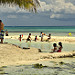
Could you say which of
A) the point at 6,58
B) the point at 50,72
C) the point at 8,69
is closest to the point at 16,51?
the point at 6,58

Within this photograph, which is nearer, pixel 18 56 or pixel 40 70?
pixel 40 70

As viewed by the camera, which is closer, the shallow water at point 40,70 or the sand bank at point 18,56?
the shallow water at point 40,70

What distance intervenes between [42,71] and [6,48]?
5076 mm

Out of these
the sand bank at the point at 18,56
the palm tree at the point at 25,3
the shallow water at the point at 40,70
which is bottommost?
the shallow water at the point at 40,70

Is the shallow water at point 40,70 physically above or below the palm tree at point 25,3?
below

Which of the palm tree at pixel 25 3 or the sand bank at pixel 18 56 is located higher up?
the palm tree at pixel 25 3

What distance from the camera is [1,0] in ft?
44.8

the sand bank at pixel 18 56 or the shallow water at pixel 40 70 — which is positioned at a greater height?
the sand bank at pixel 18 56

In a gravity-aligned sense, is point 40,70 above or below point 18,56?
below

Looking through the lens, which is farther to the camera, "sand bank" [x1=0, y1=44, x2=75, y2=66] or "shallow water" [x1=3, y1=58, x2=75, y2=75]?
"sand bank" [x1=0, y1=44, x2=75, y2=66]

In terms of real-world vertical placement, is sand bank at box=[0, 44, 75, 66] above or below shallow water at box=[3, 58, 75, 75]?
above

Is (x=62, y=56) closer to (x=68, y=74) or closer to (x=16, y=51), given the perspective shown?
(x=16, y=51)

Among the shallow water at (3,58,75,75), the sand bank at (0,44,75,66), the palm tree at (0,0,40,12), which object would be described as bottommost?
the shallow water at (3,58,75,75)

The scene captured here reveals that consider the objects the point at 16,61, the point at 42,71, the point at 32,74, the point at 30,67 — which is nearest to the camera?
the point at 32,74
